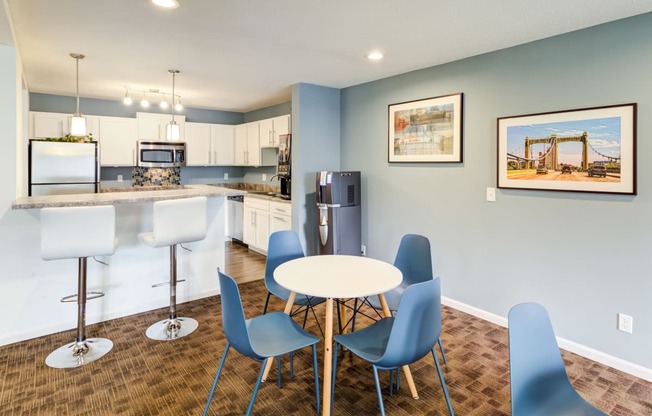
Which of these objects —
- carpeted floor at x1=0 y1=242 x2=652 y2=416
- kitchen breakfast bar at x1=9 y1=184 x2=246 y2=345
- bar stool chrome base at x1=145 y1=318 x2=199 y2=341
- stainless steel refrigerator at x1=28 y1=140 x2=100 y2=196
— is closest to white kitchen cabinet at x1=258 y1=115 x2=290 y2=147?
kitchen breakfast bar at x1=9 y1=184 x2=246 y2=345

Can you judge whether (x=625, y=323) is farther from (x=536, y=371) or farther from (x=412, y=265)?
(x=536, y=371)

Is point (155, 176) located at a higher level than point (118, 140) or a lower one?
lower

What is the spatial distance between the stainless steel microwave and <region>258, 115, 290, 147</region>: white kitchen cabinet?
133 centimetres

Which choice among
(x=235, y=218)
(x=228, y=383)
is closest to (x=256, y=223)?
(x=235, y=218)

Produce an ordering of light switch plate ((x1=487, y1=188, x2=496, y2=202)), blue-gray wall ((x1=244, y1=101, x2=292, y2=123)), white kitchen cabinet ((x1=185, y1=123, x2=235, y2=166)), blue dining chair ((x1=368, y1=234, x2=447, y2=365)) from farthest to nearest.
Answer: white kitchen cabinet ((x1=185, y1=123, x2=235, y2=166)) < blue-gray wall ((x1=244, y1=101, x2=292, y2=123)) < light switch plate ((x1=487, y1=188, x2=496, y2=202)) < blue dining chair ((x1=368, y1=234, x2=447, y2=365))

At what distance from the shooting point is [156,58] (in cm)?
342

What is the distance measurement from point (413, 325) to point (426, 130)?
2.52 meters

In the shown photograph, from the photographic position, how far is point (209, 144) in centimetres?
630

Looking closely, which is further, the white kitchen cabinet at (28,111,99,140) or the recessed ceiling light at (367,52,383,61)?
the white kitchen cabinet at (28,111,99,140)

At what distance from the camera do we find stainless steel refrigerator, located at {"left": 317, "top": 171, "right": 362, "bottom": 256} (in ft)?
13.5

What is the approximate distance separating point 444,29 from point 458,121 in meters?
0.99

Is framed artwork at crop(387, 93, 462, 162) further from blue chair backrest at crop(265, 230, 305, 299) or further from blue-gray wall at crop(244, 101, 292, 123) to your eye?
blue-gray wall at crop(244, 101, 292, 123)

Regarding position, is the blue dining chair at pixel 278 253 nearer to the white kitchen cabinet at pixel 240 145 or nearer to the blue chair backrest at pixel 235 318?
the blue chair backrest at pixel 235 318

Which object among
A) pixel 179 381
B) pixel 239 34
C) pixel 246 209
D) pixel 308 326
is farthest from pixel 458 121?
pixel 246 209
